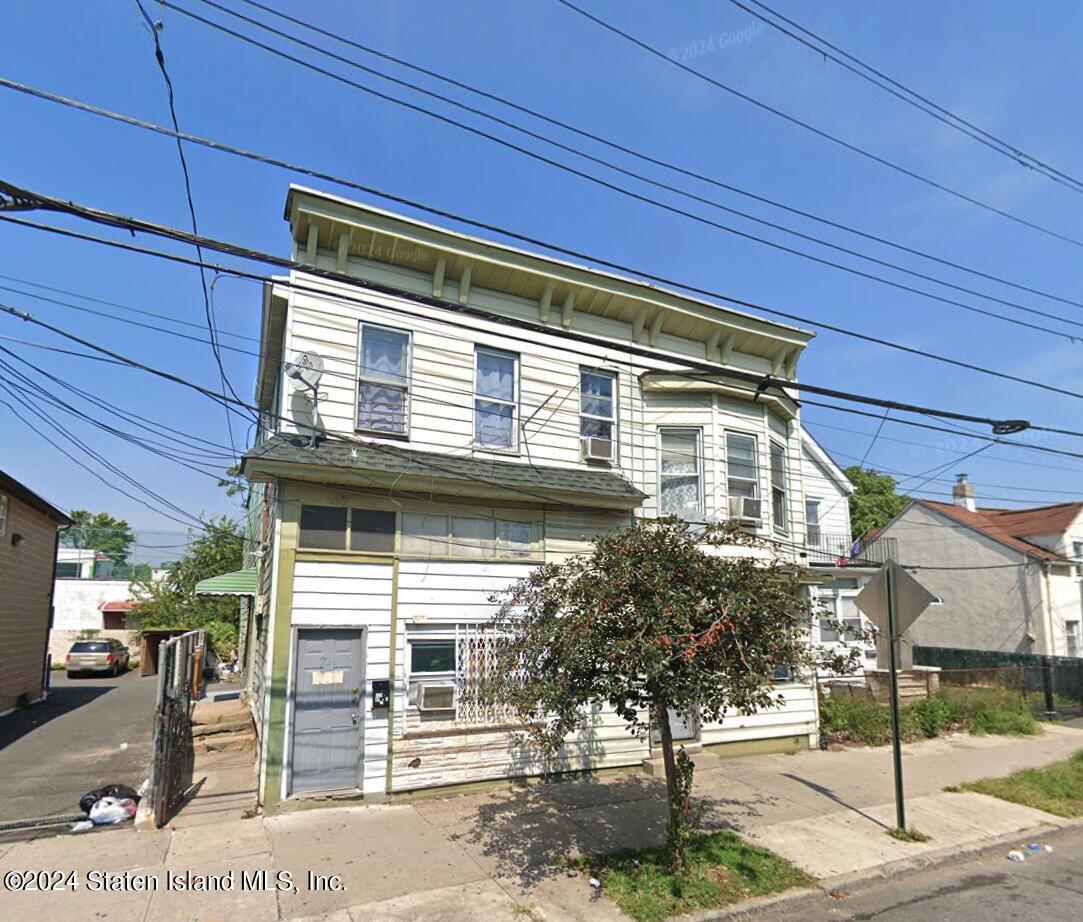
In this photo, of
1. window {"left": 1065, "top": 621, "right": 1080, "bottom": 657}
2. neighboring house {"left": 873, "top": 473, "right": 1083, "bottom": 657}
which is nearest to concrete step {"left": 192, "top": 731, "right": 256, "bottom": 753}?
neighboring house {"left": 873, "top": 473, "right": 1083, "bottom": 657}

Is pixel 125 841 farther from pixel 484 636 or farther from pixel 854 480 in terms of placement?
pixel 854 480

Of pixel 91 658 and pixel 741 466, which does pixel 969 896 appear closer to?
pixel 741 466

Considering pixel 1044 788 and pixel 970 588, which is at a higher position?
pixel 970 588

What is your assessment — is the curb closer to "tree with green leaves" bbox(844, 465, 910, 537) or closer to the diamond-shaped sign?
the diamond-shaped sign

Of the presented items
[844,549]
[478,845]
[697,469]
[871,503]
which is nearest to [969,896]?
[478,845]

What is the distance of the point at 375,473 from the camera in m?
9.24

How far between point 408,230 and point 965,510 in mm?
27191

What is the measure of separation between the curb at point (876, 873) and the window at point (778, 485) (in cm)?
598

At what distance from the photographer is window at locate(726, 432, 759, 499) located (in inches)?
487

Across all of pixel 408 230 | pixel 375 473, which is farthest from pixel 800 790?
pixel 408 230

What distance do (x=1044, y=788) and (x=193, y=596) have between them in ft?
104

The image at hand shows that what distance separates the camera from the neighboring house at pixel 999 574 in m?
23.3

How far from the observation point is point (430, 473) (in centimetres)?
949

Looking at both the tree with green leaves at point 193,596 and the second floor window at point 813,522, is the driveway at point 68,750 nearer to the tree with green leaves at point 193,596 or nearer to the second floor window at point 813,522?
the tree with green leaves at point 193,596
